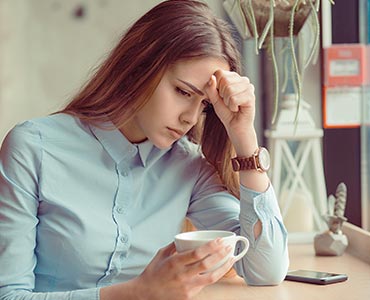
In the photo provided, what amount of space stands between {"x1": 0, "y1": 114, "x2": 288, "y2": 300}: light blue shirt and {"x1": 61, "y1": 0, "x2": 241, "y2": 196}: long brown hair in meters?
0.05

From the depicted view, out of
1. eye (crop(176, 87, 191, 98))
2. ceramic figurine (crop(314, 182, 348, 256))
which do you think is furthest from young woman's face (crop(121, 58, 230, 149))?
ceramic figurine (crop(314, 182, 348, 256))

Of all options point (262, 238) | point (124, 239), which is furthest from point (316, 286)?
point (124, 239)

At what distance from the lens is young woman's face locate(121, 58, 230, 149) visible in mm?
1477

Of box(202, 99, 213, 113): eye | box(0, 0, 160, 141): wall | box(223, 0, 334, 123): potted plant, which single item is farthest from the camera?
box(0, 0, 160, 141): wall

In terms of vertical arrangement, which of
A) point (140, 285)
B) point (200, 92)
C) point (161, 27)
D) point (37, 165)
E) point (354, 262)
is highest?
point (161, 27)

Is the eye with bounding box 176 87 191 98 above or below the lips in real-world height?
above

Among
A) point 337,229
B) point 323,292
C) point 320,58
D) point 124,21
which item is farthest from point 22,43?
point 323,292

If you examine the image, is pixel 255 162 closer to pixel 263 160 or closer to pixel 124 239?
pixel 263 160

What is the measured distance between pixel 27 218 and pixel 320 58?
1.33 metres

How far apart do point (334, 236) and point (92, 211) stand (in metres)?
0.68

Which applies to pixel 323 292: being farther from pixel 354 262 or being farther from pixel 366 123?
pixel 366 123

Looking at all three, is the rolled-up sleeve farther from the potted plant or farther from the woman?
the potted plant

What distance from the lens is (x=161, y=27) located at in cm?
153

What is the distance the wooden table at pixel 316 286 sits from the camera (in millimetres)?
1510
